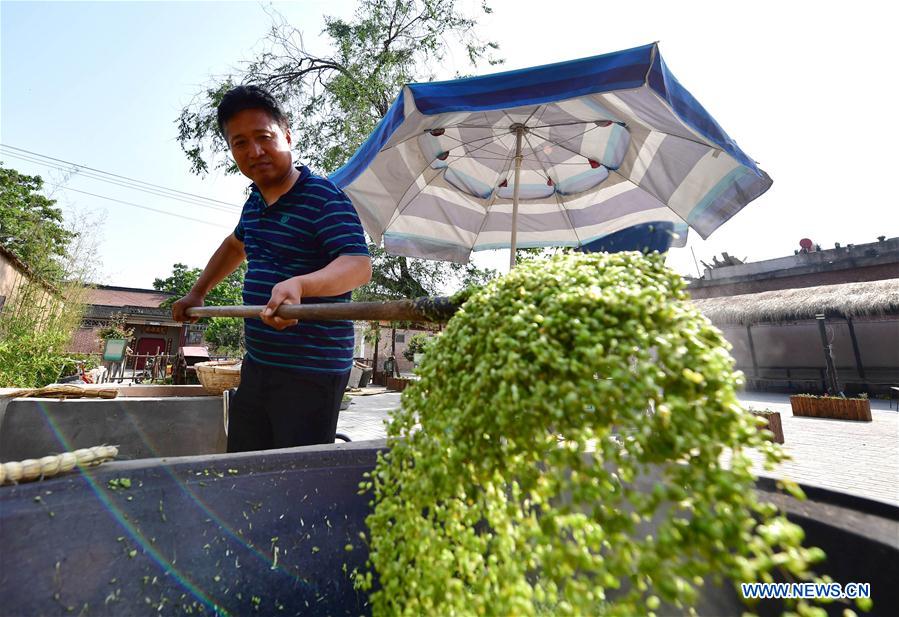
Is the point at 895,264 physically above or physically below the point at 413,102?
above

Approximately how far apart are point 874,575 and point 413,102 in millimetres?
2906

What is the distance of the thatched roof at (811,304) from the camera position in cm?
1142

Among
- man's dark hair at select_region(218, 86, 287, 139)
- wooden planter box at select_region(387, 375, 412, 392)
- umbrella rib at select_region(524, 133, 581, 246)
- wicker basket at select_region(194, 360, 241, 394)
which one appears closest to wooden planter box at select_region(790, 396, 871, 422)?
umbrella rib at select_region(524, 133, 581, 246)

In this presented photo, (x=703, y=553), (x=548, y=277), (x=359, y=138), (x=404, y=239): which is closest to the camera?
(x=703, y=553)

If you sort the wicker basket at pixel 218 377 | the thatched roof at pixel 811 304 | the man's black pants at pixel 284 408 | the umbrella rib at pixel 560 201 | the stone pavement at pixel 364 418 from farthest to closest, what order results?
the thatched roof at pixel 811 304 → the stone pavement at pixel 364 418 → the umbrella rib at pixel 560 201 → the wicker basket at pixel 218 377 → the man's black pants at pixel 284 408

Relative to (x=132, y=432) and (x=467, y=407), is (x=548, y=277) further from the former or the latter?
(x=132, y=432)

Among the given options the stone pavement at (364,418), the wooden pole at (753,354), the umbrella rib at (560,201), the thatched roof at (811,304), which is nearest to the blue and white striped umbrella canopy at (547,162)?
the umbrella rib at (560,201)

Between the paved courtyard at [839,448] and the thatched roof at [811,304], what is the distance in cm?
336

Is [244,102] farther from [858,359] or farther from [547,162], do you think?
[858,359]

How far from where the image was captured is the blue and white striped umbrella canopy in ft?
8.53

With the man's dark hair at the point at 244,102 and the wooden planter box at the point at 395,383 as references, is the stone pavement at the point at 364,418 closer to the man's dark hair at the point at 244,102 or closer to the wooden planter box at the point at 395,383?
the wooden planter box at the point at 395,383

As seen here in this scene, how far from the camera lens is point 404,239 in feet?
15.5

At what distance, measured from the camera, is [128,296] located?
1161 inches

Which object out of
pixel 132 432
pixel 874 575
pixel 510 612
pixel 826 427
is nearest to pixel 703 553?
pixel 510 612
